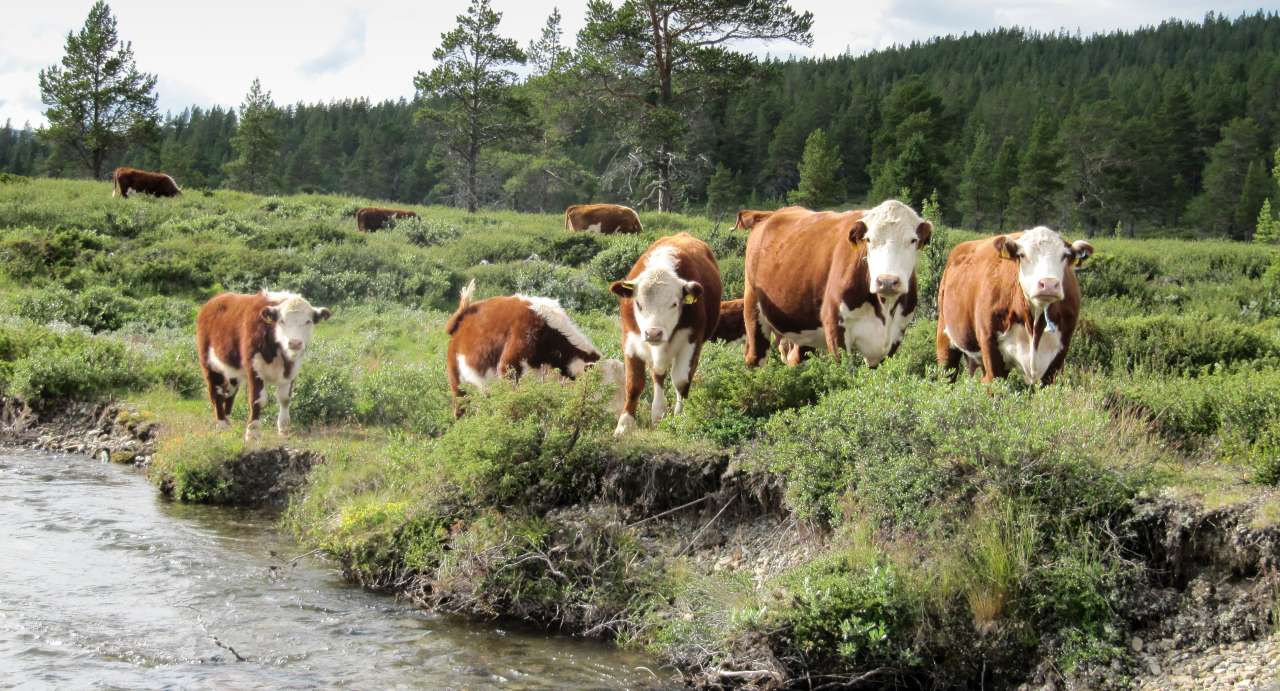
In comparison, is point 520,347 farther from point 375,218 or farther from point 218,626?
point 375,218

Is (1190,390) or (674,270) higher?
(674,270)

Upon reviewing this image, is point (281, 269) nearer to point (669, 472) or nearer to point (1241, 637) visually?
point (669, 472)

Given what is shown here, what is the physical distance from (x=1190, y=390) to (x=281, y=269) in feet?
71.2

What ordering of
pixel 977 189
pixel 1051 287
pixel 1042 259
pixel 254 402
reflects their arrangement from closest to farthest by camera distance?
pixel 1051 287
pixel 1042 259
pixel 254 402
pixel 977 189

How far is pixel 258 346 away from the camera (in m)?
13.4

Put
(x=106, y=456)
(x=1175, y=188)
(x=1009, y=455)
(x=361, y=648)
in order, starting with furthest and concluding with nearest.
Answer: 1. (x=1175, y=188)
2. (x=106, y=456)
3. (x=361, y=648)
4. (x=1009, y=455)

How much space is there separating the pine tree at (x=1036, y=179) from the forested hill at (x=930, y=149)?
120 millimetres

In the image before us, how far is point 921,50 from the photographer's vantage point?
5984 inches

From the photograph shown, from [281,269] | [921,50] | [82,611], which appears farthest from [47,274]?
[921,50]

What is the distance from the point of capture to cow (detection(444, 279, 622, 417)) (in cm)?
1113

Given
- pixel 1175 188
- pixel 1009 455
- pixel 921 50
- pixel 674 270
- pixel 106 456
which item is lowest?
pixel 106 456

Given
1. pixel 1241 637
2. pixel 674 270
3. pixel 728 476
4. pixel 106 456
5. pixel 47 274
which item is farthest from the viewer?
pixel 47 274

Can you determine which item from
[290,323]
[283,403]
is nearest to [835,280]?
[290,323]

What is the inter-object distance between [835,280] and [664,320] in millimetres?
1576
